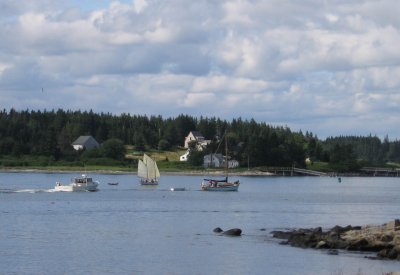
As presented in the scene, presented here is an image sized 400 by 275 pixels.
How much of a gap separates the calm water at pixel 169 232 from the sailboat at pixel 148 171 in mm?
29202

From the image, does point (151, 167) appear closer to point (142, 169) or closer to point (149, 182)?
point (142, 169)

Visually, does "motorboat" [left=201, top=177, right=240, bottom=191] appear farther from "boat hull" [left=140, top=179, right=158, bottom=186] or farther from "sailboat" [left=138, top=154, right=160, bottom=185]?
"sailboat" [left=138, top=154, right=160, bottom=185]

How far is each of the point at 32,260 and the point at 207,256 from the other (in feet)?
36.3

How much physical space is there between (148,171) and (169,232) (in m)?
86.8

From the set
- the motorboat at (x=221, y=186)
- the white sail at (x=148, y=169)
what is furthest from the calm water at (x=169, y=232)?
the white sail at (x=148, y=169)

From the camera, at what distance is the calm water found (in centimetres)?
5153

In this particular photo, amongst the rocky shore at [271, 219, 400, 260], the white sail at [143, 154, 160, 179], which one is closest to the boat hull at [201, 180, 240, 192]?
the white sail at [143, 154, 160, 179]

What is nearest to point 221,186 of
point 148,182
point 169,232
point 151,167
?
point 148,182

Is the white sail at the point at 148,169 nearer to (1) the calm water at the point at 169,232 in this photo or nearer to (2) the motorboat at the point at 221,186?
(2) the motorboat at the point at 221,186

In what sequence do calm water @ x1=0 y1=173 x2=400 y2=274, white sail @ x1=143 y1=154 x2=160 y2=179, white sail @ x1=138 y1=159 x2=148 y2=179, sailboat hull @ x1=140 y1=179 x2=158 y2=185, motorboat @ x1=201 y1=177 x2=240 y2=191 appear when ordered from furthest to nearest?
white sail @ x1=143 y1=154 x2=160 y2=179
sailboat hull @ x1=140 y1=179 x2=158 y2=185
white sail @ x1=138 y1=159 x2=148 y2=179
motorboat @ x1=201 y1=177 x2=240 y2=191
calm water @ x1=0 y1=173 x2=400 y2=274

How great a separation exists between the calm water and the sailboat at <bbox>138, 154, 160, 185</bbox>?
95.8 feet

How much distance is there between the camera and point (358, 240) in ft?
188

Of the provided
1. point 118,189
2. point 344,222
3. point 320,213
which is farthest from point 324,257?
point 118,189

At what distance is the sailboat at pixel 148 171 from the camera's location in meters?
156
